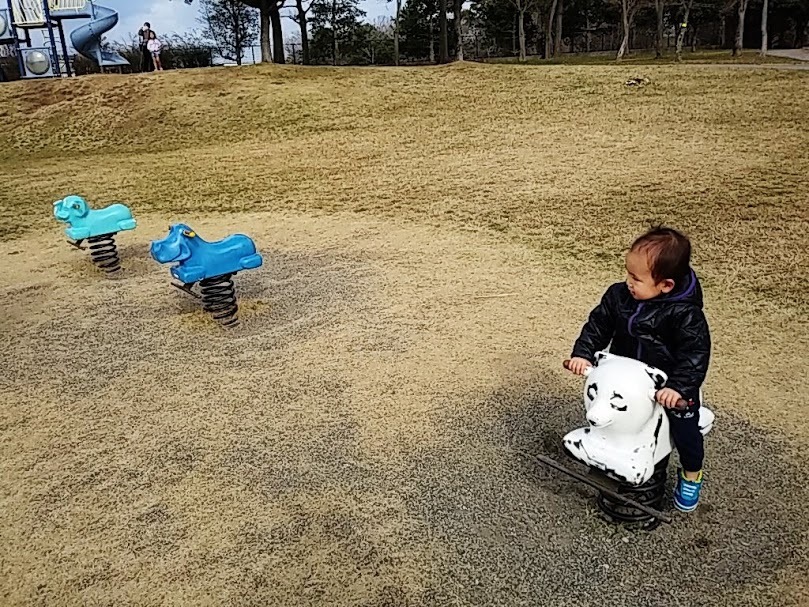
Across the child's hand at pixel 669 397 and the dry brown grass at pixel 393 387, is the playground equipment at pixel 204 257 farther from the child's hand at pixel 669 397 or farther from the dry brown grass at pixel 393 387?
the child's hand at pixel 669 397

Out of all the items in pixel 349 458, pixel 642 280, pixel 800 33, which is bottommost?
pixel 349 458

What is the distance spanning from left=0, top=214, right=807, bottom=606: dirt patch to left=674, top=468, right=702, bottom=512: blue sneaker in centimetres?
5

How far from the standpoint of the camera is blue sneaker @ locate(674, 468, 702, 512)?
2.14m

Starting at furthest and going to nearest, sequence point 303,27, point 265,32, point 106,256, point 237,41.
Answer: point 237,41, point 303,27, point 265,32, point 106,256

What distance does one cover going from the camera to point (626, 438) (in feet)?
6.61

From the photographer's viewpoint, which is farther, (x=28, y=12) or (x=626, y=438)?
(x=28, y=12)

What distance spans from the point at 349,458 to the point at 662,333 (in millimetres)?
1275

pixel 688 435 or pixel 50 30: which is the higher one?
pixel 50 30

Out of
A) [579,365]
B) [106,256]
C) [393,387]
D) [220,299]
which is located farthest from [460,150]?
[579,365]

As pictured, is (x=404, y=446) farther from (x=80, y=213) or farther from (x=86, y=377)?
(x=80, y=213)

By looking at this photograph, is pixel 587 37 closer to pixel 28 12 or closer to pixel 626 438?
pixel 28 12

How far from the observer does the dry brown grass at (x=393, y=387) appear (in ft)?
6.75

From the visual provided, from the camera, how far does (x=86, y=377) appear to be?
343 cm

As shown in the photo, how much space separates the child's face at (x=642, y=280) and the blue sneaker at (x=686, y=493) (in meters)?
Answer: 0.63
